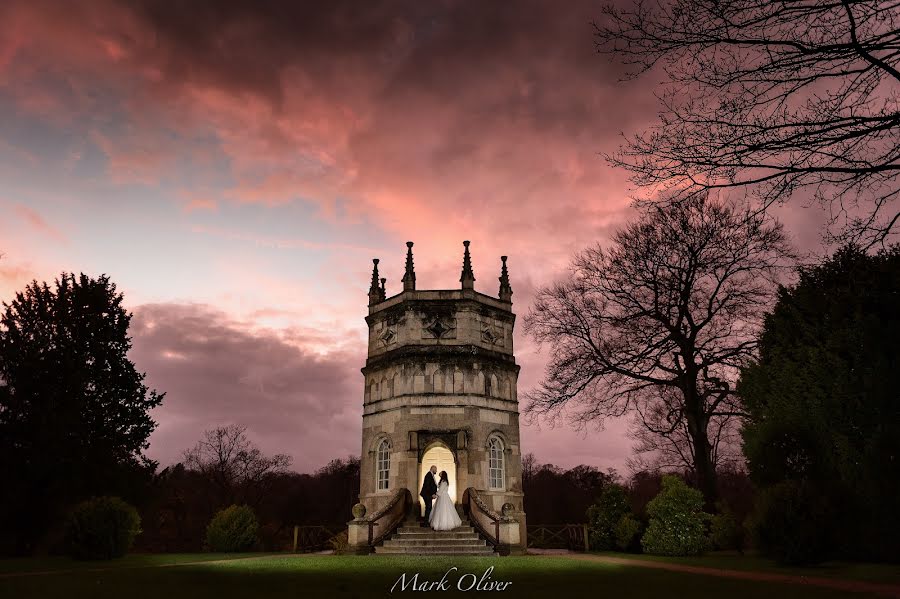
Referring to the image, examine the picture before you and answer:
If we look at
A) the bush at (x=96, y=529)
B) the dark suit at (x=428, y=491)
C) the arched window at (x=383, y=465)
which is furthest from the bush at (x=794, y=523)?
the bush at (x=96, y=529)

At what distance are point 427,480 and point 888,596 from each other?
16.4 m

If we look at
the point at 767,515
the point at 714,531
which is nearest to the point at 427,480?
the point at 714,531

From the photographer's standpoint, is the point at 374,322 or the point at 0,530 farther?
the point at 374,322

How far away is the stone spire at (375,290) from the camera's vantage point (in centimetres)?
2969

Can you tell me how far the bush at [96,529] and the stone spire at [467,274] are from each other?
53.3ft

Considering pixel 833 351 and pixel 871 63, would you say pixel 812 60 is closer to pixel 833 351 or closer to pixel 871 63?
pixel 871 63

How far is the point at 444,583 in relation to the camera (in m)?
11.1

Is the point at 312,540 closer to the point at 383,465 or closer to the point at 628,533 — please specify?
the point at 383,465

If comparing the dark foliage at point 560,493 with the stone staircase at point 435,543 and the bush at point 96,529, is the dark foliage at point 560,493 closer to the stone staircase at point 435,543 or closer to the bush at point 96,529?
the stone staircase at point 435,543

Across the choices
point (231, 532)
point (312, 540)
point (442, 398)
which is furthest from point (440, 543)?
point (312, 540)

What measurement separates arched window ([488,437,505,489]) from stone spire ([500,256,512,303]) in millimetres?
6983

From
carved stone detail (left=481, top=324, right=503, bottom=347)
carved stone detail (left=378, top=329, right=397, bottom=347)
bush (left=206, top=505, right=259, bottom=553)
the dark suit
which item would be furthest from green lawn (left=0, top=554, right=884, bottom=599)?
carved stone detail (left=378, top=329, right=397, bottom=347)

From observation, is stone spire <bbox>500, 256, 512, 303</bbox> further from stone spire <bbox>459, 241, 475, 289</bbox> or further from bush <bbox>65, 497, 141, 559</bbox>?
bush <bbox>65, 497, 141, 559</bbox>

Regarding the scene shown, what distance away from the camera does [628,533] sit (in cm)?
2281
